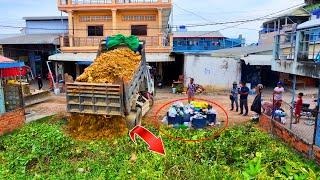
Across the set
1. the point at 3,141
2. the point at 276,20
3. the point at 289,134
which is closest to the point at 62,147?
the point at 3,141

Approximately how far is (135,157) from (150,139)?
78cm

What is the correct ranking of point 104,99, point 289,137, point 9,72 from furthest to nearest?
point 9,72, point 104,99, point 289,137

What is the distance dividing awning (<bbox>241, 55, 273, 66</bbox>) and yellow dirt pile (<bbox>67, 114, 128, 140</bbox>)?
10.2 m

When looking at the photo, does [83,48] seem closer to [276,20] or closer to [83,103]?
[83,103]

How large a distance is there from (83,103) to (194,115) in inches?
161

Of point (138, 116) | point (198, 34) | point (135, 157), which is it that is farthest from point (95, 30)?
point (198, 34)

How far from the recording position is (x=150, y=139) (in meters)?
9.16

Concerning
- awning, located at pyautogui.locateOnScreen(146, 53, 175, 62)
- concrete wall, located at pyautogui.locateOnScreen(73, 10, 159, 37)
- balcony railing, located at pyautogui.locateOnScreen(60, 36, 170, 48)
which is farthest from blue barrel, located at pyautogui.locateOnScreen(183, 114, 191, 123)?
concrete wall, located at pyautogui.locateOnScreen(73, 10, 159, 37)

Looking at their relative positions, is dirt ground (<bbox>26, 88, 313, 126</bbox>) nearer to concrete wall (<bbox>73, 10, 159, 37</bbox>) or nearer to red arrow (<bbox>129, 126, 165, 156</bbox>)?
red arrow (<bbox>129, 126, 165, 156</bbox>)

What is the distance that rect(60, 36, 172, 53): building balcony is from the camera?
71.4 feet

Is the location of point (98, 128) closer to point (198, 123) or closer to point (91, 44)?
point (198, 123)

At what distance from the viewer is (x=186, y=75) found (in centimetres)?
2030

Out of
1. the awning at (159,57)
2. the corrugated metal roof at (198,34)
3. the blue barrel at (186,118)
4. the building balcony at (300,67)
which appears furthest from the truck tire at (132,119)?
the corrugated metal roof at (198,34)

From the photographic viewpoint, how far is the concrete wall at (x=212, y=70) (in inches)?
766
